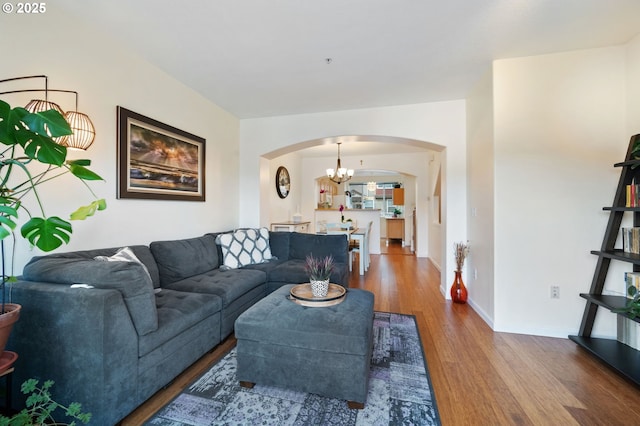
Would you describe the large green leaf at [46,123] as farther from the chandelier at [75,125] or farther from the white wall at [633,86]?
the white wall at [633,86]

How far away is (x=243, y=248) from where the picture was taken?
3320mm

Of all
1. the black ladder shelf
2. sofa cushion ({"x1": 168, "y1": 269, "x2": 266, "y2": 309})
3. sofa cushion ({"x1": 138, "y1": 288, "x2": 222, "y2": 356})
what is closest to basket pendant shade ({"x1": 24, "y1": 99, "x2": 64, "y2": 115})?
sofa cushion ({"x1": 138, "y1": 288, "x2": 222, "y2": 356})

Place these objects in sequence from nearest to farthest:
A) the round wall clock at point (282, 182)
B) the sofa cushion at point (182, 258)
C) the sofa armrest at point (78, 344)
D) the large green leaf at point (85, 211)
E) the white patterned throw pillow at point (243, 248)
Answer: the large green leaf at point (85, 211) → the sofa armrest at point (78, 344) → the sofa cushion at point (182, 258) → the white patterned throw pillow at point (243, 248) → the round wall clock at point (282, 182)

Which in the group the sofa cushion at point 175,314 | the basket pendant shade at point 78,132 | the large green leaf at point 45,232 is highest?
the basket pendant shade at point 78,132

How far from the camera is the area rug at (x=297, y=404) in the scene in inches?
57.9

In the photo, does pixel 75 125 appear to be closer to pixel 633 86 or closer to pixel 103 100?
pixel 103 100

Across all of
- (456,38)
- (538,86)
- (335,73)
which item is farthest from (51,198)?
(538,86)

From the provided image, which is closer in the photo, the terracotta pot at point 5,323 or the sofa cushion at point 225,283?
the terracotta pot at point 5,323

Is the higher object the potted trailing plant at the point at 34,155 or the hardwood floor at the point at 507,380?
the potted trailing plant at the point at 34,155

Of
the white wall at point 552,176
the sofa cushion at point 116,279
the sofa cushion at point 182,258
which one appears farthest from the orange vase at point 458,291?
the sofa cushion at point 116,279

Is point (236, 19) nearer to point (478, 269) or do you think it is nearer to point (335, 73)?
point (335, 73)

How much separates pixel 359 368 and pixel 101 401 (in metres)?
1.30

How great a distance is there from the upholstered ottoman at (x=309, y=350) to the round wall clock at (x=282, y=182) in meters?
4.35

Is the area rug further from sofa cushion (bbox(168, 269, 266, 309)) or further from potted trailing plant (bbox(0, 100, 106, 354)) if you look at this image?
potted trailing plant (bbox(0, 100, 106, 354))
